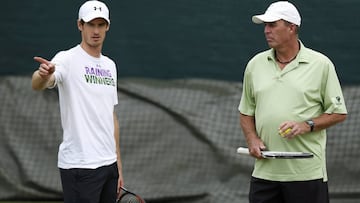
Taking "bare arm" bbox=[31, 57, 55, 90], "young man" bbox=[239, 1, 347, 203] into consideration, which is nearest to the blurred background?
"young man" bbox=[239, 1, 347, 203]

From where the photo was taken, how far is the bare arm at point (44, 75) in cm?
448

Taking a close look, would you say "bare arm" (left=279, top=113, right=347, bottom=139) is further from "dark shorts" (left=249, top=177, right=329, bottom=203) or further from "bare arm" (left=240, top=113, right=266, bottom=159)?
"dark shorts" (left=249, top=177, right=329, bottom=203)

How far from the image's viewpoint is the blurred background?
6.98 metres

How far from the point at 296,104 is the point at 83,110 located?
114 cm

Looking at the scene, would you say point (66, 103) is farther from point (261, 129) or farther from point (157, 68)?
point (157, 68)

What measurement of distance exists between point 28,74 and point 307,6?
2.34 m

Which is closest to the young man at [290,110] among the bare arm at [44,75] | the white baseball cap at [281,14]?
the white baseball cap at [281,14]

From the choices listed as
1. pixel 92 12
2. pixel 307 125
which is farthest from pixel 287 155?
pixel 92 12

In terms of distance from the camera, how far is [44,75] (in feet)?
14.8

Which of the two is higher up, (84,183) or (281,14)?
(281,14)

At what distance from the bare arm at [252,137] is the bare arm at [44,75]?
1.11 metres

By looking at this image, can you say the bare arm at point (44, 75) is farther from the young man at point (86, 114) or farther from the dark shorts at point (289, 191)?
the dark shorts at point (289, 191)

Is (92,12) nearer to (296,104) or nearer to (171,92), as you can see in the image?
(296,104)

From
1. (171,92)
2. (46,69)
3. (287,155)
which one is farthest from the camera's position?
(171,92)
